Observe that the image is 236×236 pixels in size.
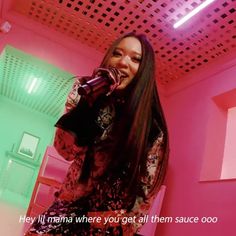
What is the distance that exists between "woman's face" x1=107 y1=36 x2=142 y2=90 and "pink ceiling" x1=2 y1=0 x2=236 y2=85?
109cm

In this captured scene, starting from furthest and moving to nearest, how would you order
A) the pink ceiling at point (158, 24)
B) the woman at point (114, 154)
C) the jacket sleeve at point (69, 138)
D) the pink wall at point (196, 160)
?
the pink ceiling at point (158, 24) < the pink wall at point (196, 160) < the jacket sleeve at point (69, 138) < the woman at point (114, 154)

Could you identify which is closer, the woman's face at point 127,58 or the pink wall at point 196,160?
the woman's face at point 127,58

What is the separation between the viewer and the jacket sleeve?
2.05ft

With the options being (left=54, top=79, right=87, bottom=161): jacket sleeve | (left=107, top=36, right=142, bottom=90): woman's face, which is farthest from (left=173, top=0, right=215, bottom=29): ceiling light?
(left=54, top=79, right=87, bottom=161): jacket sleeve

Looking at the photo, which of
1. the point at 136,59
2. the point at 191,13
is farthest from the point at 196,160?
the point at 136,59

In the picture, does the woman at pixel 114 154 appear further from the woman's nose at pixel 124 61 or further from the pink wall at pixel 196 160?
the pink wall at pixel 196 160

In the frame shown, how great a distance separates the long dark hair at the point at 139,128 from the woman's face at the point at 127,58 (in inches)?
0.4

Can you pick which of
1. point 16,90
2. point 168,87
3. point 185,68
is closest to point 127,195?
point 185,68

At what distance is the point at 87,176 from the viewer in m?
0.56

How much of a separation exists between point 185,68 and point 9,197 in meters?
2.76

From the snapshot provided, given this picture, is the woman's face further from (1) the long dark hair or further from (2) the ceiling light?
(2) the ceiling light

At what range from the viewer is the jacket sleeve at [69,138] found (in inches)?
24.6

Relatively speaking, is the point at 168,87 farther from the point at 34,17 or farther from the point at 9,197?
the point at 9,197

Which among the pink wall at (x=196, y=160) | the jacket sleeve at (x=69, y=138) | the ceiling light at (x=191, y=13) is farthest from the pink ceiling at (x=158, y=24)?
the jacket sleeve at (x=69, y=138)
